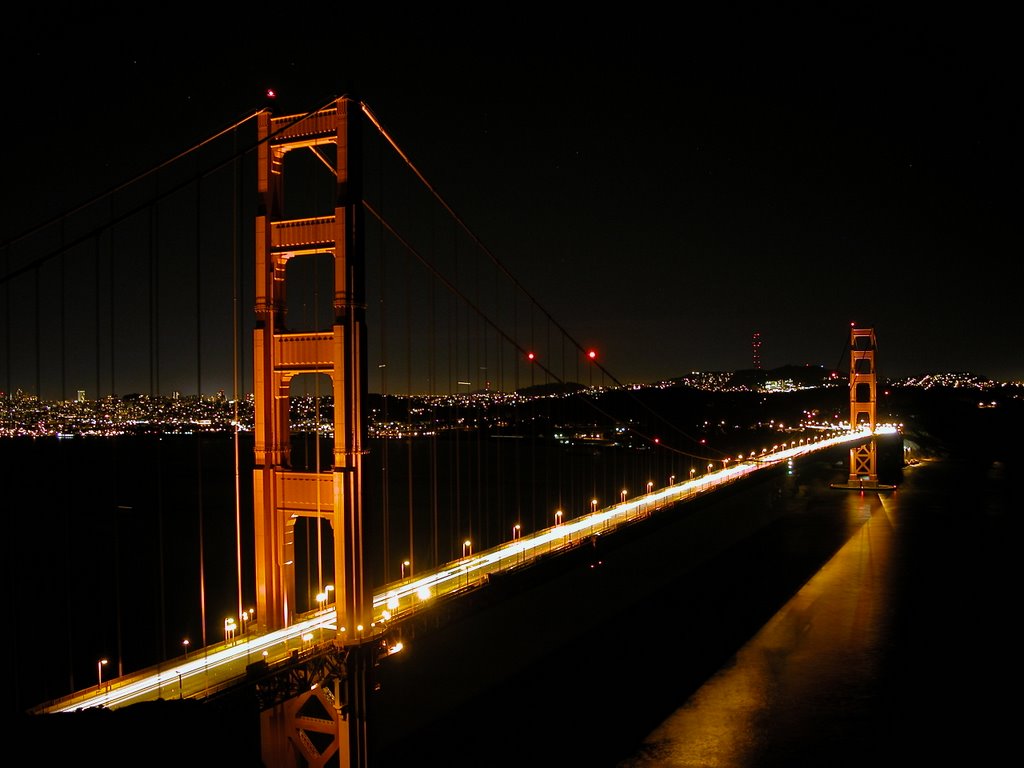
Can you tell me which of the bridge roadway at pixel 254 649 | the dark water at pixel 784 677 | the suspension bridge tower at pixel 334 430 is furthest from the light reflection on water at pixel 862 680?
the suspension bridge tower at pixel 334 430

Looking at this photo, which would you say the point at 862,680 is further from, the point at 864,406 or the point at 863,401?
the point at 863,401

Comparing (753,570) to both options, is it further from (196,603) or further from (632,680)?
(196,603)

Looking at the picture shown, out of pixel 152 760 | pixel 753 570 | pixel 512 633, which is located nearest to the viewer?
pixel 152 760

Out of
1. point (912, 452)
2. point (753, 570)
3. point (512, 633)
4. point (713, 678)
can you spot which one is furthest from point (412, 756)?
point (912, 452)

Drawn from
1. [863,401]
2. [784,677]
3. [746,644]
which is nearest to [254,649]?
[784,677]

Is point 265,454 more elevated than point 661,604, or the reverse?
point 265,454

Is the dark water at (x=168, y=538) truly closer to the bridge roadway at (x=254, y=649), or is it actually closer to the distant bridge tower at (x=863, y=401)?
the bridge roadway at (x=254, y=649)
